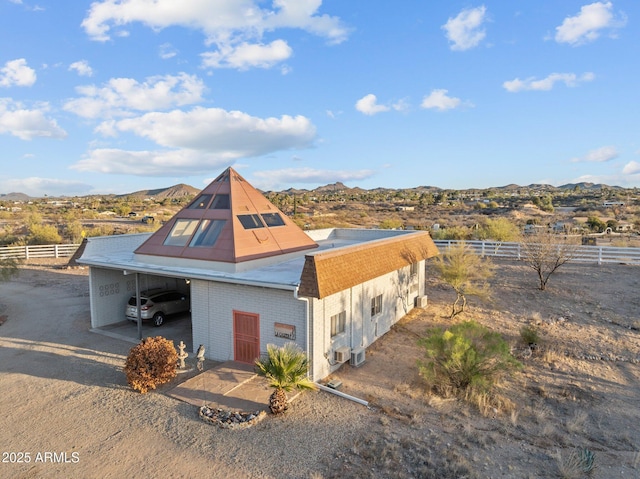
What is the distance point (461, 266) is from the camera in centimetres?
1803

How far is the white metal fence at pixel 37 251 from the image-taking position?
34050mm

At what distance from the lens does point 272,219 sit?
58.5 ft

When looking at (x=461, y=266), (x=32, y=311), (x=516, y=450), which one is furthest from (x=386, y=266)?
(x=32, y=311)

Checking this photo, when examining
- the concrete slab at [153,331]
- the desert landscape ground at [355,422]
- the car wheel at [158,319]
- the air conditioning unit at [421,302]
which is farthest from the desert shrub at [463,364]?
the car wheel at [158,319]

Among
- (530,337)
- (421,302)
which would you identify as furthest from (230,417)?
(421,302)

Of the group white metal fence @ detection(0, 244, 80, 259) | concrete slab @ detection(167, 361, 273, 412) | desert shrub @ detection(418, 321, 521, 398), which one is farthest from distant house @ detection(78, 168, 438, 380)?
white metal fence @ detection(0, 244, 80, 259)

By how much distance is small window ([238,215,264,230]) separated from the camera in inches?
639

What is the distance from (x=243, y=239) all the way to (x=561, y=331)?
13104 mm

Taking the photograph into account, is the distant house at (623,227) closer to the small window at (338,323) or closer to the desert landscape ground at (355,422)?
the desert landscape ground at (355,422)

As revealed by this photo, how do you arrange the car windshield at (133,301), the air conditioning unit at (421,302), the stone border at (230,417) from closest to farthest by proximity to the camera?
the stone border at (230,417) < the car windshield at (133,301) < the air conditioning unit at (421,302)

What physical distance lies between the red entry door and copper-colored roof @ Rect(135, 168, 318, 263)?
206 cm

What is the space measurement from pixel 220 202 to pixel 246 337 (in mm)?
6193

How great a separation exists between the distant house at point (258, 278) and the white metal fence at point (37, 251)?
2066cm

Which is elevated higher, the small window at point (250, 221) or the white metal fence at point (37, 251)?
the small window at point (250, 221)
